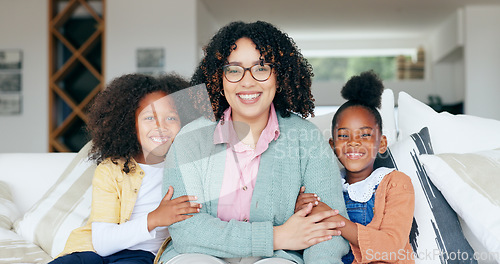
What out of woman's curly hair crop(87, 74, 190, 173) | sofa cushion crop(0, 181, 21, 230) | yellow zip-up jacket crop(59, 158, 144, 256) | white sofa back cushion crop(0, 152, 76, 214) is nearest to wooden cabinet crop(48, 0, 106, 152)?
white sofa back cushion crop(0, 152, 76, 214)

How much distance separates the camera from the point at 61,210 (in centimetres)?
156

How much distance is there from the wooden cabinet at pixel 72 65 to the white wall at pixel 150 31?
13cm

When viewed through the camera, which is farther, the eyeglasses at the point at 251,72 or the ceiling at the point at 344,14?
the ceiling at the point at 344,14

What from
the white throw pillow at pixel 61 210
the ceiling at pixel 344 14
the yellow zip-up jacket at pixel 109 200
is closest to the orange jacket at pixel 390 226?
the yellow zip-up jacket at pixel 109 200

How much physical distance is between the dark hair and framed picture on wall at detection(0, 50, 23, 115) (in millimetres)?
3986

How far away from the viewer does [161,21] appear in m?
4.49

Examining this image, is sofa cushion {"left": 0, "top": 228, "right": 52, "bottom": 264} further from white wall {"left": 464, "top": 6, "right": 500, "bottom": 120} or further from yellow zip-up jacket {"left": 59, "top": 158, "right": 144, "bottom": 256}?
white wall {"left": 464, "top": 6, "right": 500, "bottom": 120}

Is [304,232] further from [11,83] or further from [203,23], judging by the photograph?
[11,83]

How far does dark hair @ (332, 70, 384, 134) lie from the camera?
1494 mm

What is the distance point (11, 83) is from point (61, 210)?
11.7ft

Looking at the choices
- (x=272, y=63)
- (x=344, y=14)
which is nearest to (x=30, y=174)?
(x=272, y=63)

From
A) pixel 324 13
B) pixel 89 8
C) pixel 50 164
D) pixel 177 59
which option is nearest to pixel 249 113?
pixel 50 164

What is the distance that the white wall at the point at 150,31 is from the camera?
14.6 feet

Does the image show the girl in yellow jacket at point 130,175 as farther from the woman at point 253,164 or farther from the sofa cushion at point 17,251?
the sofa cushion at point 17,251
